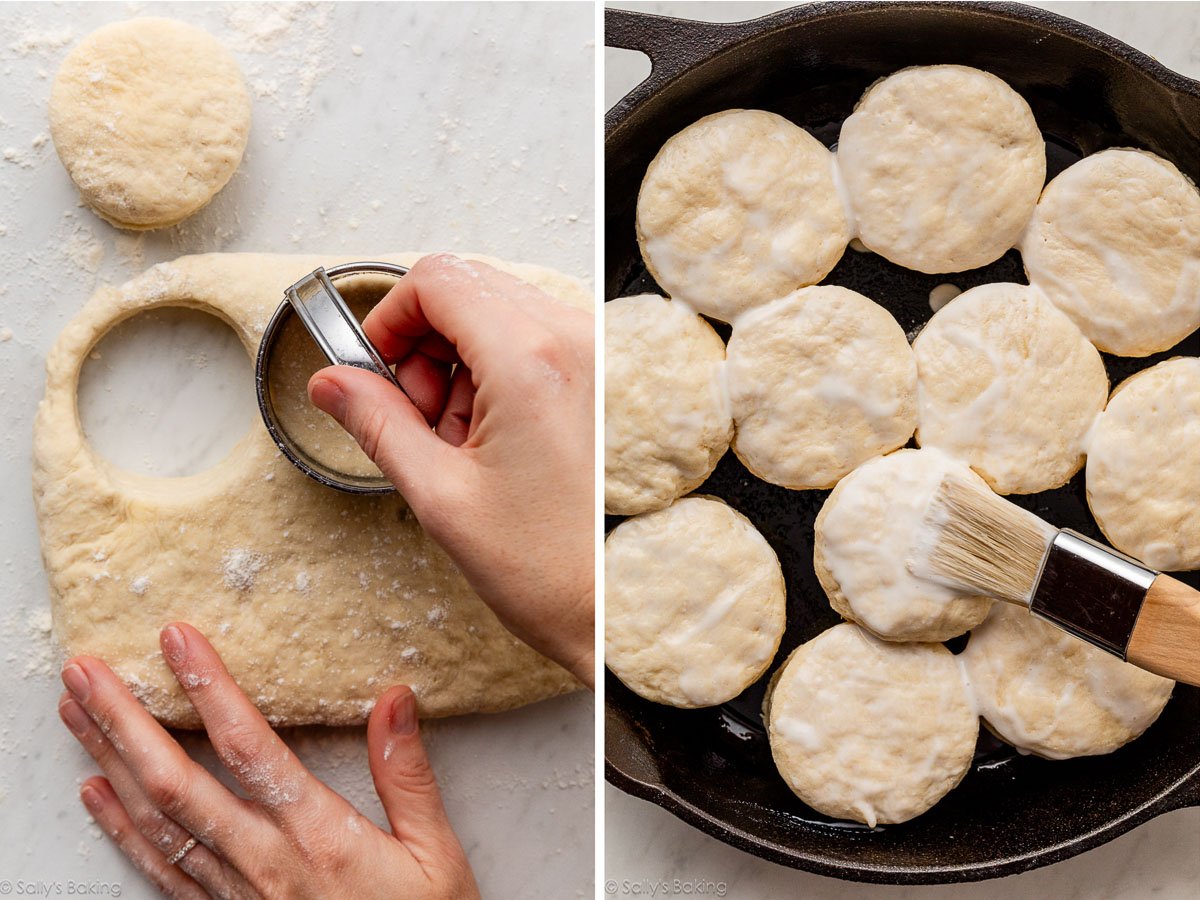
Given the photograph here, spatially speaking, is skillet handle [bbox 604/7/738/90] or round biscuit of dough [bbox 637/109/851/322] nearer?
skillet handle [bbox 604/7/738/90]

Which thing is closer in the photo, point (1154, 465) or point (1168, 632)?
point (1168, 632)

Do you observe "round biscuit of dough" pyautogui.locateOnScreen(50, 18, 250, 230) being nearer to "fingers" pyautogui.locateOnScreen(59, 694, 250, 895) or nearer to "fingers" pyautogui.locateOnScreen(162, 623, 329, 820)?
"fingers" pyautogui.locateOnScreen(162, 623, 329, 820)

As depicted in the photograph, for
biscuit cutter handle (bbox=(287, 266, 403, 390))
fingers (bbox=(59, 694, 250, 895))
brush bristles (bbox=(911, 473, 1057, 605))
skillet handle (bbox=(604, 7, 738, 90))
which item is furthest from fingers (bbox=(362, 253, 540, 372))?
fingers (bbox=(59, 694, 250, 895))

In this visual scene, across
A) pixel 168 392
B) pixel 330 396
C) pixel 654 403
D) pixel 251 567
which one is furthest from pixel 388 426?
pixel 168 392

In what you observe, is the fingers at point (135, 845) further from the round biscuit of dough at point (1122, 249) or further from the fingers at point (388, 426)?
the round biscuit of dough at point (1122, 249)

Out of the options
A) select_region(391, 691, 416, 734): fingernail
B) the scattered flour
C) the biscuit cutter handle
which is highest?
the biscuit cutter handle

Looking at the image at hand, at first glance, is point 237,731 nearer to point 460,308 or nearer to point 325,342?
point 325,342

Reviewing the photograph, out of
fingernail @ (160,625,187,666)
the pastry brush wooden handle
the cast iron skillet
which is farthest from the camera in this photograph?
fingernail @ (160,625,187,666)
